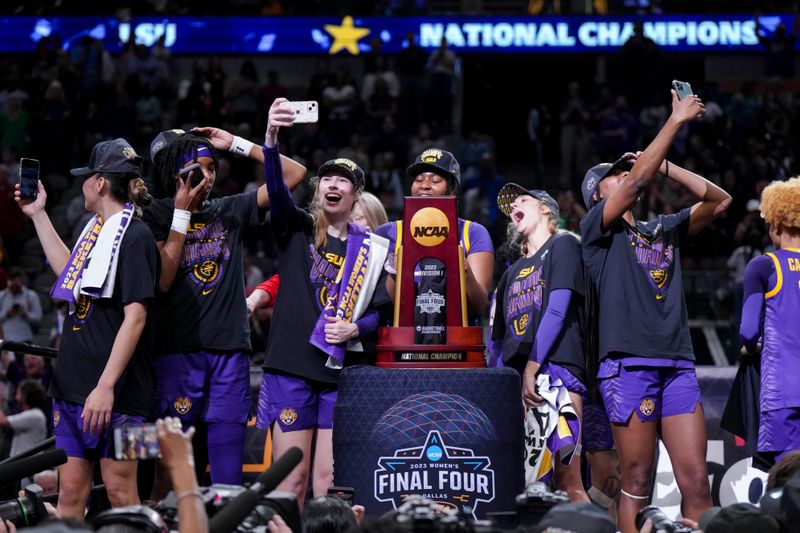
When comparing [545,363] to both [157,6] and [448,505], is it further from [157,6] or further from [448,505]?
[157,6]

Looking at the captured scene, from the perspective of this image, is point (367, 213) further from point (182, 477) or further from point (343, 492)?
point (182, 477)

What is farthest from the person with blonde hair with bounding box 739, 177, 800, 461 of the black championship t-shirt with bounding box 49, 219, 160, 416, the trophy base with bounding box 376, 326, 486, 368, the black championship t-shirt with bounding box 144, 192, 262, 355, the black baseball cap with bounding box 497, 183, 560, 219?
the black championship t-shirt with bounding box 49, 219, 160, 416

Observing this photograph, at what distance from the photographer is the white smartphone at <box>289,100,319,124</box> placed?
542cm

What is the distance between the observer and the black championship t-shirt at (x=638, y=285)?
5.51 metres

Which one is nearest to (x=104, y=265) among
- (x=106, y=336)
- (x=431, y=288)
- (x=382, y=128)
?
(x=106, y=336)

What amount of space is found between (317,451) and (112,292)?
48.9 inches

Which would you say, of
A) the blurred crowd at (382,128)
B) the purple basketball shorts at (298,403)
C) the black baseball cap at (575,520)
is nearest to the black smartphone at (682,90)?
the purple basketball shorts at (298,403)

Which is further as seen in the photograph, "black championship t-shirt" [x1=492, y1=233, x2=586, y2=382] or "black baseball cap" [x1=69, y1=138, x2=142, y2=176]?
"black championship t-shirt" [x1=492, y1=233, x2=586, y2=382]

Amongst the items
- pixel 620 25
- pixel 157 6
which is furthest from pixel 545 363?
pixel 157 6

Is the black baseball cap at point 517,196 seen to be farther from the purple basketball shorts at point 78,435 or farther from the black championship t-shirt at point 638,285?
the purple basketball shorts at point 78,435

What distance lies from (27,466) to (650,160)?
2997mm

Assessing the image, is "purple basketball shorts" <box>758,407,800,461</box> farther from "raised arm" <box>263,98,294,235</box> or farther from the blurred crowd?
the blurred crowd

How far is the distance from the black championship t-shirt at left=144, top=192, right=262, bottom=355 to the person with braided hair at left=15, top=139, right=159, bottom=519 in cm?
22

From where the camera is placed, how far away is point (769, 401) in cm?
563
